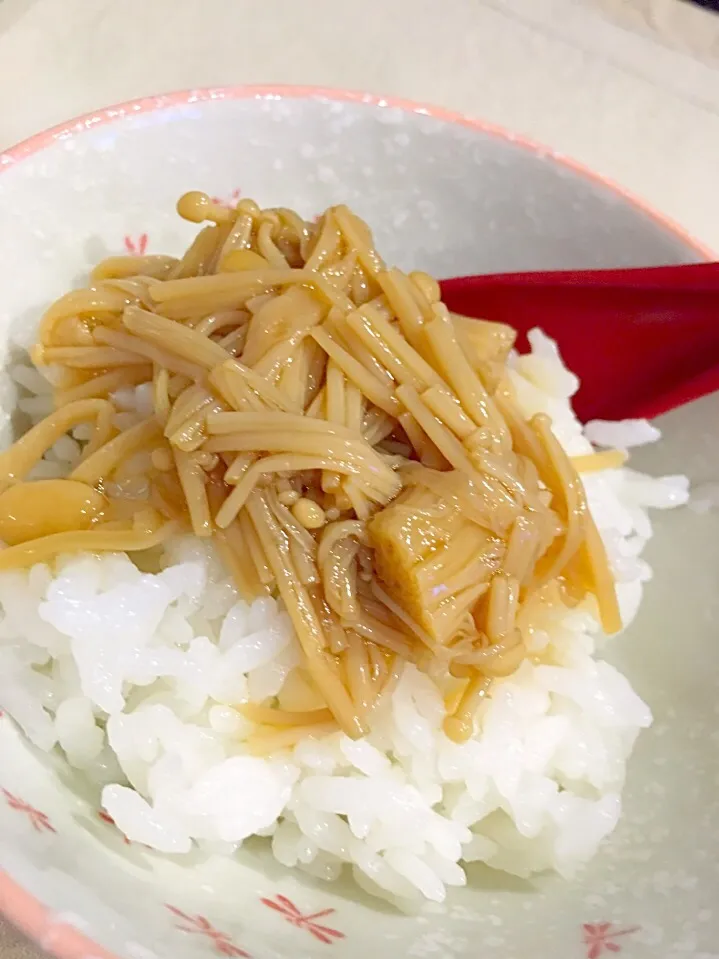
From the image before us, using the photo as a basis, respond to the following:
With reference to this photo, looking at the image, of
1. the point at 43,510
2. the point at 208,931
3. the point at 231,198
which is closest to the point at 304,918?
the point at 208,931

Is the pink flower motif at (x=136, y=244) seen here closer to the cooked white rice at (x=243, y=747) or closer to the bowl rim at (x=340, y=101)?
the bowl rim at (x=340, y=101)

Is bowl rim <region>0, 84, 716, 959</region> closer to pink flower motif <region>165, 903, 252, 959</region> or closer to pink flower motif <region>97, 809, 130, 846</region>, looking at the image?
pink flower motif <region>97, 809, 130, 846</region>

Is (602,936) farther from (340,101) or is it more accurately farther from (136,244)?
(340,101)

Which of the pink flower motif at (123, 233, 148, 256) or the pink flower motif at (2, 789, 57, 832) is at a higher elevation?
the pink flower motif at (123, 233, 148, 256)

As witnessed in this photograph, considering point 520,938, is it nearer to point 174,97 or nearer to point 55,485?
point 55,485

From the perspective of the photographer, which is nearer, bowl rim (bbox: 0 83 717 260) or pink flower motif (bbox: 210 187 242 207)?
bowl rim (bbox: 0 83 717 260)

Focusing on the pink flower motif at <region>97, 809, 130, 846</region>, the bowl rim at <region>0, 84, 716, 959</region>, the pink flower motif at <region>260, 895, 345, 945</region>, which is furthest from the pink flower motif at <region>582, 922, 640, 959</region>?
the bowl rim at <region>0, 84, 716, 959</region>
